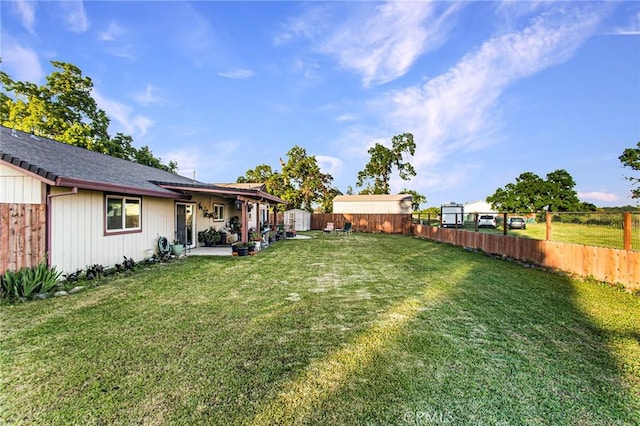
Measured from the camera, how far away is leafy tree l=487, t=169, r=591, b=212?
35.1 m

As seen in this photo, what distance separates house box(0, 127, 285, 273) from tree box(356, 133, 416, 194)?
94.1 ft

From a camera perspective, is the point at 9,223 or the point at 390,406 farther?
the point at 9,223

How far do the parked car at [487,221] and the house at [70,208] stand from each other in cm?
973

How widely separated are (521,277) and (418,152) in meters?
31.2

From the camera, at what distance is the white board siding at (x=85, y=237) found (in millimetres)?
5664

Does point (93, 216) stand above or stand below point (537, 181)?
below

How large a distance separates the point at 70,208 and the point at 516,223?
12.2 metres

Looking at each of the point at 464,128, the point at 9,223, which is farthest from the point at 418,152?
the point at 9,223

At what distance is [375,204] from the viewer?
27.0 metres

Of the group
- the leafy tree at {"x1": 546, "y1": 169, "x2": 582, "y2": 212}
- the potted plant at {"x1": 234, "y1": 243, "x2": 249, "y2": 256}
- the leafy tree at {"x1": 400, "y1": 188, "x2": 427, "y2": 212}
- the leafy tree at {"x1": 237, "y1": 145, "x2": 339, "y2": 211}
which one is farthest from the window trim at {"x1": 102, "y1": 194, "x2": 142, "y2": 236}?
the leafy tree at {"x1": 546, "y1": 169, "x2": 582, "y2": 212}

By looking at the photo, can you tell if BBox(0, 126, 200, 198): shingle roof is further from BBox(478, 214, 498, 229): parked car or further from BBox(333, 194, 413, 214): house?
BBox(333, 194, 413, 214): house

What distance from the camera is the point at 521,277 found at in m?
6.77

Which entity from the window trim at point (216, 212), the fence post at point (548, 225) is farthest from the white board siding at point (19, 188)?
the fence post at point (548, 225)

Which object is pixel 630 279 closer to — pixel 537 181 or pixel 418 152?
pixel 418 152
